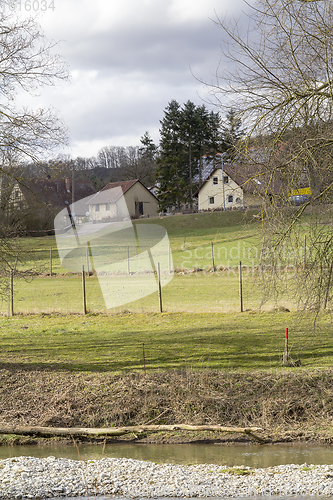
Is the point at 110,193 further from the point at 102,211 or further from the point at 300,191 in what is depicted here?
the point at 300,191

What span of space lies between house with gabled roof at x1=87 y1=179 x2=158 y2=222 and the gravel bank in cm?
4634

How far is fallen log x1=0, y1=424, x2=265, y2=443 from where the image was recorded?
835 centimetres

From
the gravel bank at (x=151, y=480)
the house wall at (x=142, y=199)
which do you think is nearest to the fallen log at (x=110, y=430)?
the gravel bank at (x=151, y=480)

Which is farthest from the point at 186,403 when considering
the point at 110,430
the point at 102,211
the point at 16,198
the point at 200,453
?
the point at 102,211

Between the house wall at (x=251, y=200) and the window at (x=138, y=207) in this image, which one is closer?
the house wall at (x=251, y=200)

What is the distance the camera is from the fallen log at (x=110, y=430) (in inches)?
329

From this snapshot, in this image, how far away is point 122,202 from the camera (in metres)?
60.2

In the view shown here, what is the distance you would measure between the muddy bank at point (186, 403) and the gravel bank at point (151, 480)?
1361 mm

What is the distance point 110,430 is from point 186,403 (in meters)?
1.77

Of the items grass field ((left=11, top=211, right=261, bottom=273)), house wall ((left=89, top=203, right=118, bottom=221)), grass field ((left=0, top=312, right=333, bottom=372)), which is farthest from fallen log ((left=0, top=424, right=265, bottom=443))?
house wall ((left=89, top=203, right=118, bottom=221))

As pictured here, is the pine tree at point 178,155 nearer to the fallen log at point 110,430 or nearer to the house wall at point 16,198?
the house wall at point 16,198

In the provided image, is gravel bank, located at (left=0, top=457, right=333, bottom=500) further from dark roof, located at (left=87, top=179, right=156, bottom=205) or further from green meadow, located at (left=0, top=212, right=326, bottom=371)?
dark roof, located at (left=87, top=179, right=156, bottom=205)

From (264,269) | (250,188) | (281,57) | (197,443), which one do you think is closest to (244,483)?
(197,443)

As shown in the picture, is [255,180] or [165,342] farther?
[165,342]
